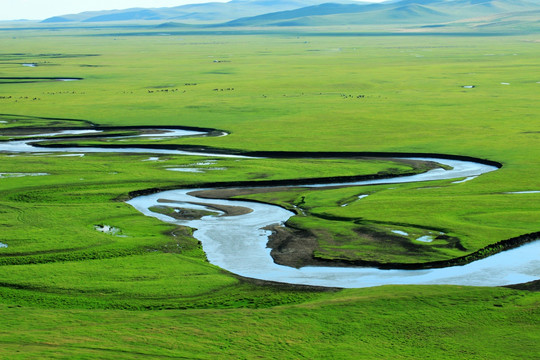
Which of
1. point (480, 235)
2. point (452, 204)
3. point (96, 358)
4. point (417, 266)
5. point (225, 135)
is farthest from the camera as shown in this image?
point (225, 135)

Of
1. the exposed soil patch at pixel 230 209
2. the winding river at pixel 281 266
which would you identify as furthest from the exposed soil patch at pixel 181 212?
the exposed soil patch at pixel 230 209

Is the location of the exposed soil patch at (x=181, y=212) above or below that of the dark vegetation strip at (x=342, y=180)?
above

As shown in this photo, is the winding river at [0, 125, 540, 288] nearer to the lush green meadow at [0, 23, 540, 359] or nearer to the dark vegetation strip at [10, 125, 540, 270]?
the dark vegetation strip at [10, 125, 540, 270]

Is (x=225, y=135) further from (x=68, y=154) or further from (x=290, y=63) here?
(x=290, y=63)

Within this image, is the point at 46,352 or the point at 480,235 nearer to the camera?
the point at 46,352

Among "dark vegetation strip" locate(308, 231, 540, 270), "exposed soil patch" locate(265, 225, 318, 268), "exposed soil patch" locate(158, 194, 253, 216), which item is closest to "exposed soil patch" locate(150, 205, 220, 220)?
"exposed soil patch" locate(158, 194, 253, 216)

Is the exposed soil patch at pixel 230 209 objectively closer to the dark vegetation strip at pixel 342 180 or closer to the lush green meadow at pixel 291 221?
the lush green meadow at pixel 291 221

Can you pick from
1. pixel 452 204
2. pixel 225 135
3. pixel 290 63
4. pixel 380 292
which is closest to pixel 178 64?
pixel 290 63

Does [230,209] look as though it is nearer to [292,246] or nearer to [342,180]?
[292,246]
